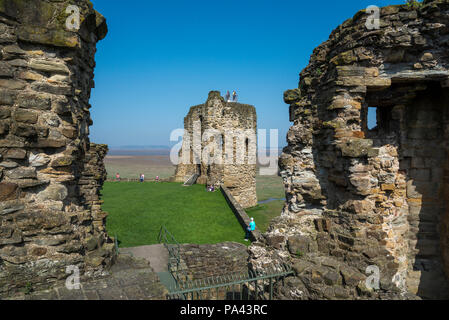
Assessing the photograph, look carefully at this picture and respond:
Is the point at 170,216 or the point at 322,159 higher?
the point at 322,159

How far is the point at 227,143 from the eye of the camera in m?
23.6

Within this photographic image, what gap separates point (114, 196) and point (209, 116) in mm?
9333

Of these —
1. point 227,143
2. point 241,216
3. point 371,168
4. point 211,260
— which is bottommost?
point 211,260

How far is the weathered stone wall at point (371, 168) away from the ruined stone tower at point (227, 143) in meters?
16.8

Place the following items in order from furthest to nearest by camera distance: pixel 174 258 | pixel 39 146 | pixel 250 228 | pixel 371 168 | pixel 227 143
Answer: pixel 227 143
pixel 250 228
pixel 174 258
pixel 371 168
pixel 39 146

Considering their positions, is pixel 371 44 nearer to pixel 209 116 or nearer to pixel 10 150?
pixel 10 150

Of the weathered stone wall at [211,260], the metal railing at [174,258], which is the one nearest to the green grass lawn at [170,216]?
the metal railing at [174,258]

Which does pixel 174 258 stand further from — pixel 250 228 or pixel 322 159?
pixel 322 159

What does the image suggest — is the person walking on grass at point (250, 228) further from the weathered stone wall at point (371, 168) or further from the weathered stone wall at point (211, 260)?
the weathered stone wall at point (371, 168)

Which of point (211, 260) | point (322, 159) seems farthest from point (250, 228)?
point (322, 159)

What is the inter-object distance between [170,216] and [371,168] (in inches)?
466

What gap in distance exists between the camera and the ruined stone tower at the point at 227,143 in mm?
23391

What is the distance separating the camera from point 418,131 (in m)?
6.00

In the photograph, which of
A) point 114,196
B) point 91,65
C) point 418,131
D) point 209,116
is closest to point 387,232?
point 418,131
